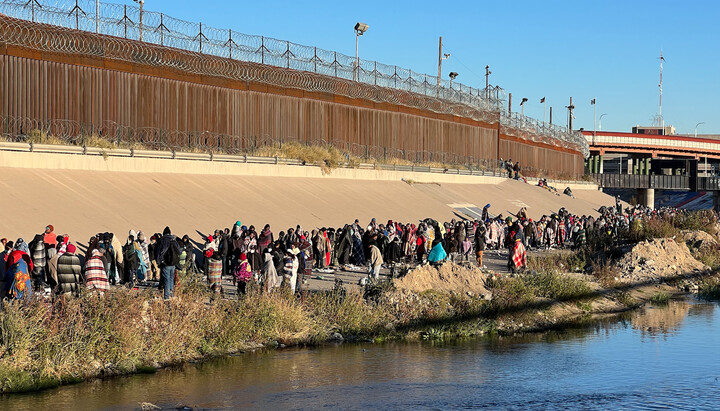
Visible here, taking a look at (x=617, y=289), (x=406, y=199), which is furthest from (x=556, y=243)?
(x=617, y=289)

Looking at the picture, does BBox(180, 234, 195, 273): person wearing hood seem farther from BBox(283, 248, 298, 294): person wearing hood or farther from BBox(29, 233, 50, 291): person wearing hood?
BBox(29, 233, 50, 291): person wearing hood

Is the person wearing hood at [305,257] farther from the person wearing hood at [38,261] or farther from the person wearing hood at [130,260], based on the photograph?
the person wearing hood at [38,261]

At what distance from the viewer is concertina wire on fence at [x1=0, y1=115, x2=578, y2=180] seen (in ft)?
100

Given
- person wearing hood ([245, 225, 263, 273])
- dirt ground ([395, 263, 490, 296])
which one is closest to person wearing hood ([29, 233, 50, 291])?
person wearing hood ([245, 225, 263, 273])

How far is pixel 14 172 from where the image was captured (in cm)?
2795

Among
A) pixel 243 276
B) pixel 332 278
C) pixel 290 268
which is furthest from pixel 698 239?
pixel 243 276

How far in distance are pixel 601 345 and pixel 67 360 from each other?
1084 centimetres

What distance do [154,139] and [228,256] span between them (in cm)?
1212

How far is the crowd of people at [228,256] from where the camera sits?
57.4 feet

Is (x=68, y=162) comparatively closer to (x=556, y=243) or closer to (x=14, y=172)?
(x=14, y=172)

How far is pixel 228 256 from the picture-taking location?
24688 millimetres

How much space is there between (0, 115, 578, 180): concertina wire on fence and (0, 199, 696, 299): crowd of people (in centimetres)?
693

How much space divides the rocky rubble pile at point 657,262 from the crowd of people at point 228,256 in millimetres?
3264

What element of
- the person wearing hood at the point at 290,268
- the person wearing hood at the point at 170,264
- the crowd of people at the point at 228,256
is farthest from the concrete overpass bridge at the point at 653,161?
the person wearing hood at the point at 170,264
